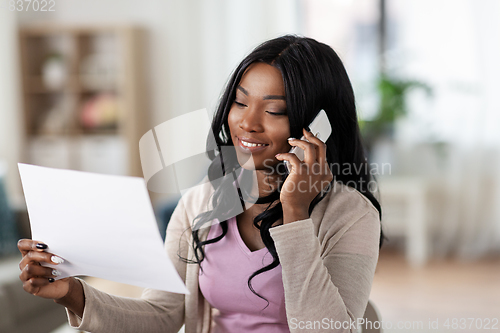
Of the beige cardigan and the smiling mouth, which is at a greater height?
the smiling mouth

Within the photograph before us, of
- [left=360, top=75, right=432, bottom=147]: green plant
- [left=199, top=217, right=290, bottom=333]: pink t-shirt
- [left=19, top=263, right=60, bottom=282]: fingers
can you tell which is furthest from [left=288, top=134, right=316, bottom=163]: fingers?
[left=360, top=75, right=432, bottom=147]: green plant

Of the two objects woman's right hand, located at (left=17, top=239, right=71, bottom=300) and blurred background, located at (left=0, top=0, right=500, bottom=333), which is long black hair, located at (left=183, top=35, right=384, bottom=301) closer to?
woman's right hand, located at (left=17, top=239, right=71, bottom=300)

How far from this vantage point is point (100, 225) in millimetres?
621

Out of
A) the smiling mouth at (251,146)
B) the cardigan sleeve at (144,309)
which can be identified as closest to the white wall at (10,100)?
the cardigan sleeve at (144,309)

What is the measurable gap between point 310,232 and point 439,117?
2.83 m

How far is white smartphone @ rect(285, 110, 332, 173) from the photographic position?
85 cm

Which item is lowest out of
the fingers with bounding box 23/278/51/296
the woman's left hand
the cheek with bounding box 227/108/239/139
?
the fingers with bounding box 23/278/51/296

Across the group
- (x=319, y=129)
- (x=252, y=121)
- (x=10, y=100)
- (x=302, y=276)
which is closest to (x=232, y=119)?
(x=252, y=121)

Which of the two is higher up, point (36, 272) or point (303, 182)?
point (303, 182)

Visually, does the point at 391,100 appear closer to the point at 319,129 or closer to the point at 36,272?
the point at 319,129

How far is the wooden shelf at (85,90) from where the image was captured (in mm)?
3578

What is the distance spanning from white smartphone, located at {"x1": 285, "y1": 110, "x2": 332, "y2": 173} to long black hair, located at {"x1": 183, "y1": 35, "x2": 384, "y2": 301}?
0.01 m

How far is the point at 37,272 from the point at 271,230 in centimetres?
40

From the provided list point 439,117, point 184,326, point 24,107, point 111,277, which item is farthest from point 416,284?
point 24,107
